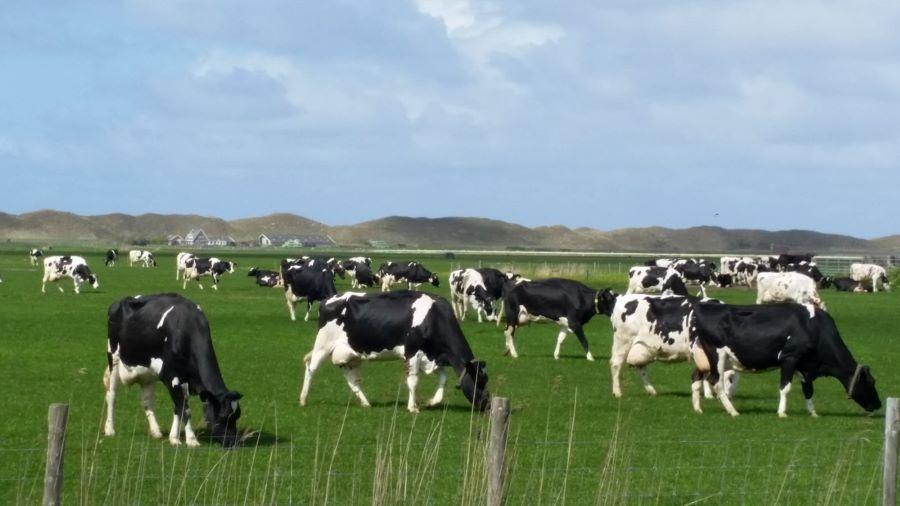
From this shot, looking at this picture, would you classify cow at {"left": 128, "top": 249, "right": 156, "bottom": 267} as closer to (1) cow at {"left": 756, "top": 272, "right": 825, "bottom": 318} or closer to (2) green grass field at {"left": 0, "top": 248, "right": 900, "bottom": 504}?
(1) cow at {"left": 756, "top": 272, "right": 825, "bottom": 318}

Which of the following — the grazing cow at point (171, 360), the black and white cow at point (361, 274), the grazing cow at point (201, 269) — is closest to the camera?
the grazing cow at point (171, 360)

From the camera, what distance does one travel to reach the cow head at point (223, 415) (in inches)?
571

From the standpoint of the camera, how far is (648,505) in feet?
40.3

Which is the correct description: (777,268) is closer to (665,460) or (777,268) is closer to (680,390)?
(680,390)

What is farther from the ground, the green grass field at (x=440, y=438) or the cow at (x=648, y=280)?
the cow at (x=648, y=280)

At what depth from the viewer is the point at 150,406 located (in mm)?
15562

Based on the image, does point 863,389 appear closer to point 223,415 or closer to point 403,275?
point 223,415

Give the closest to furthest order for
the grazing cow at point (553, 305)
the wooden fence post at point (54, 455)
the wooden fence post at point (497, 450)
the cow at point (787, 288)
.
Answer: the wooden fence post at point (54, 455)
the wooden fence post at point (497, 450)
the grazing cow at point (553, 305)
the cow at point (787, 288)

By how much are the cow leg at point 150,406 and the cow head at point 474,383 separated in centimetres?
437

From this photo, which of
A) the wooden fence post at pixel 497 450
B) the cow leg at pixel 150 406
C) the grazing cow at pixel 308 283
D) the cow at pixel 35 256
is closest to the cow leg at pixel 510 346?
the grazing cow at pixel 308 283

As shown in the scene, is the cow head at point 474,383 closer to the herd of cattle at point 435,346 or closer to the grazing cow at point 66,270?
the herd of cattle at point 435,346

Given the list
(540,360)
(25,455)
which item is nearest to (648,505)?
(25,455)

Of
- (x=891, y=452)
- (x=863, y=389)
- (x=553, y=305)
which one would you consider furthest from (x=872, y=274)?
(x=891, y=452)

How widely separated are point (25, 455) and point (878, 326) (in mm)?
31264
